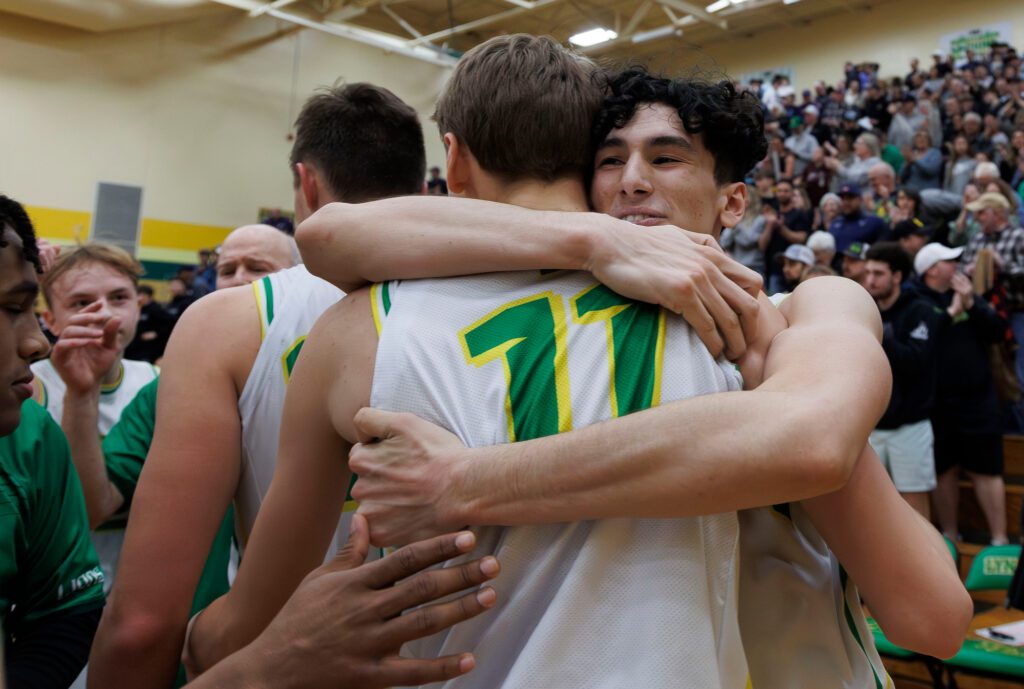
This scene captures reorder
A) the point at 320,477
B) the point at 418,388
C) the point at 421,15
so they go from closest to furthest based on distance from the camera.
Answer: the point at 418,388 → the point at 320,477 → the point at 421,15

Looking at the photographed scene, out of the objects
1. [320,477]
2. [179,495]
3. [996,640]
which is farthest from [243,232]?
[996,640]

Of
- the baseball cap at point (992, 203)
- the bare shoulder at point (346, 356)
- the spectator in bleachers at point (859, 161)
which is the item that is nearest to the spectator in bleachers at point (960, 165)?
the spectator in bleachers at point (859, 161)

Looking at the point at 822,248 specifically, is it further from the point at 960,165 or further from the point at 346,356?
the point at 346,356

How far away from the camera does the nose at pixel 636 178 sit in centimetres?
160

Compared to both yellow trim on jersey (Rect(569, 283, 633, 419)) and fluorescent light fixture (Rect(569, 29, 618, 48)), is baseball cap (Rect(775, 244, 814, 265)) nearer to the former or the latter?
yellow trim on jersey (Rect(569, 283, 633, 419))

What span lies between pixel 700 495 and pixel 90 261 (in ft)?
9.21

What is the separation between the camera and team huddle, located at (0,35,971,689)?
111cm

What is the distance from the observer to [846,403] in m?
1.11

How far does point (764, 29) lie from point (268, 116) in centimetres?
998

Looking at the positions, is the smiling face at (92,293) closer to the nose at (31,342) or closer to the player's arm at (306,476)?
the nose at (31,342)

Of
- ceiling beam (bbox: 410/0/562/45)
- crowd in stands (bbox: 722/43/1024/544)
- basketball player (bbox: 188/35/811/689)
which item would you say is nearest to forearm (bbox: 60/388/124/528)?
basketball player (bbox: 188/35/811/689)

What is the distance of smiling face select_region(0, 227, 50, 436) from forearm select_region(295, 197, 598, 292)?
58cm

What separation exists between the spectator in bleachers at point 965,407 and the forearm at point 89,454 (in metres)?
5.50

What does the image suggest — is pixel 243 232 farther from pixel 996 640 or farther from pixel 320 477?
pixel 996 640
